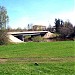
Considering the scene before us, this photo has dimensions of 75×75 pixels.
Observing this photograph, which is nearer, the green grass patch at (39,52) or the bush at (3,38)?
the green grass patch at (39,52)

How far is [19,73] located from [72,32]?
63177 millimetres

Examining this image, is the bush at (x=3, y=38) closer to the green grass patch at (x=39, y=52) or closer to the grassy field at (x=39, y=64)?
the green grass patch at (x=39, y=52)

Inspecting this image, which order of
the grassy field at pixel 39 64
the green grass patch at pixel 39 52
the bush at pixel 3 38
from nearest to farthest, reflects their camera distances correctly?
the grassy field at pixel 39 64, the green grass patch at pixel 39 52, the bush at pixel 3 38

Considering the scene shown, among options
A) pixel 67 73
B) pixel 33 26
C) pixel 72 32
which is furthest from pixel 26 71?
pixel 33 26

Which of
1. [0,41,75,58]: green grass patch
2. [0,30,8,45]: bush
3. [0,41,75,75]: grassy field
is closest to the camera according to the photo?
[0,41,75,75]: grassy field

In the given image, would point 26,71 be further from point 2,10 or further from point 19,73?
point 2,10

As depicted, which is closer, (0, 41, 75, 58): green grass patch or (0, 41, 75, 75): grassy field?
(0, 41, 75, 75): grassy field

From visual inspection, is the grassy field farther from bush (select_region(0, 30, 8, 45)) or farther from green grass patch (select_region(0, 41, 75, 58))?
bush (select_region(0, 30, 8, 45))

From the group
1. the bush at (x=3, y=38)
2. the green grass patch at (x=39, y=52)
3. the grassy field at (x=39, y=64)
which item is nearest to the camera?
the grassy field at (x=39, y=64)

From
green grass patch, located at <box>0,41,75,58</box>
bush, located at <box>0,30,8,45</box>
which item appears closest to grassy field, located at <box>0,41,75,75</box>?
green grass patch, located at <box>0,41,75,58</box>

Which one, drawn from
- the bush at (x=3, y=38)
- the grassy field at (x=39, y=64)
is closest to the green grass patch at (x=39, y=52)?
the grassy field at (x=39, y=64)

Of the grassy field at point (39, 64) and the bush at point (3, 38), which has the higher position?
the bush at point (3, 38)

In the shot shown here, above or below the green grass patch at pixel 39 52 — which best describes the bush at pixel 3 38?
above

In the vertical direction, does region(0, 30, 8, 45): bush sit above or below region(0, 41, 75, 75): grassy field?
above
